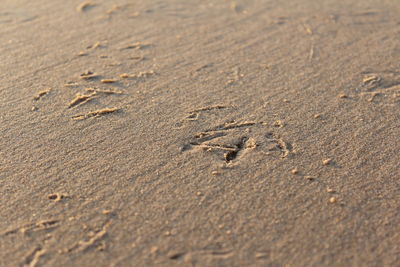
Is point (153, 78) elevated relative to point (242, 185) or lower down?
elevated

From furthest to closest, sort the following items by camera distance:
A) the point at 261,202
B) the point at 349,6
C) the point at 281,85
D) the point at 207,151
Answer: the point at 349,6 → the point at 281,85 → the point at 207,151 → the point at 261,202

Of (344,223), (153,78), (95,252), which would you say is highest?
(153,78)

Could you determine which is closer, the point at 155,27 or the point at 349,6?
the point at 155,27

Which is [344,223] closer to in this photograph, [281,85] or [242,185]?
[242,185]

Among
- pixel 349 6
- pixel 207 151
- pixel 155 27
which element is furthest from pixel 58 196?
pixel 349 6

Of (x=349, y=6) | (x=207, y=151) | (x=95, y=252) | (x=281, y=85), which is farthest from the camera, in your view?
(x=349, y=6)

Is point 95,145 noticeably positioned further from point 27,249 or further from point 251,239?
point 251,239

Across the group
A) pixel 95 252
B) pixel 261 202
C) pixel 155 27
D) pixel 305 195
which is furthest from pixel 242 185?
pixel 155 27
